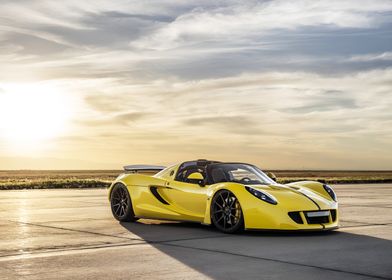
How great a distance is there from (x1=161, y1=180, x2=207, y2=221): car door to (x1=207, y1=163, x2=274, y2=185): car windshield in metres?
0.31

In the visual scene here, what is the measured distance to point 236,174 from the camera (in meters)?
12.0

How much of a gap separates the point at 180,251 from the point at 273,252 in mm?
1219

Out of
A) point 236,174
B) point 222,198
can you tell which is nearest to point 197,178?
point 236,174

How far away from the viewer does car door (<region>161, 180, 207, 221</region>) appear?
38.2 feet

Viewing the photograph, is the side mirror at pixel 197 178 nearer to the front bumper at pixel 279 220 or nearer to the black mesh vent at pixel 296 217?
the front bumper at pixel 279 220

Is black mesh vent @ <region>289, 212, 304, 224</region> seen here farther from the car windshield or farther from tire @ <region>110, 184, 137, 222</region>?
tire @ <region>110, 184, 137, 222</region>

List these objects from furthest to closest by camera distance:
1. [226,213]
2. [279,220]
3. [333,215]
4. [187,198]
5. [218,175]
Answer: [187,198] → [218,175] → [333,215] → [226,213] → [279,220]

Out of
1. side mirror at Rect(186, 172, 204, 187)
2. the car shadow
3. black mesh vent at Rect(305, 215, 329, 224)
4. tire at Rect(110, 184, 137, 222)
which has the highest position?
side mirror at Rect(186, 172, 204, 187)

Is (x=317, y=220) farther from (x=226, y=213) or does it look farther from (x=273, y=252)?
(x=273, y=252)

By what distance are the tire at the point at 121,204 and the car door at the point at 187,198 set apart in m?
0.89

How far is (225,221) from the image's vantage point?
435 inches

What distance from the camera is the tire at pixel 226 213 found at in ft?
35.5

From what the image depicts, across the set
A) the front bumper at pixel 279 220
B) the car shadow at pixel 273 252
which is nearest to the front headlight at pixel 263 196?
the front bumper at pixel 279 220

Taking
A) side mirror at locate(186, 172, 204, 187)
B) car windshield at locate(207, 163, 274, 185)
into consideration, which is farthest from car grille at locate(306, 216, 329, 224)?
side mirror at locate(186, 172, 204, 187)
